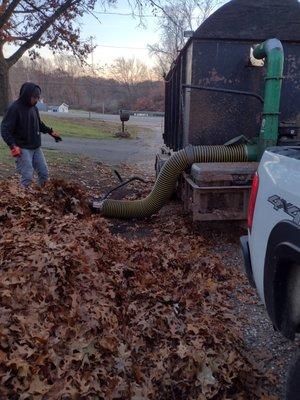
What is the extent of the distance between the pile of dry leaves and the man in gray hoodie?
2047 mm

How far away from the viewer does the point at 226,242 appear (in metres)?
5.77

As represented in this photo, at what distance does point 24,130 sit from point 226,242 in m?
3.55

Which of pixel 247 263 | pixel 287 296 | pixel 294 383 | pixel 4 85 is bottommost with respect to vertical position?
pixel 294 383

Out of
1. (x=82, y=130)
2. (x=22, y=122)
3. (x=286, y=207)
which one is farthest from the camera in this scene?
(x=82, y=130)

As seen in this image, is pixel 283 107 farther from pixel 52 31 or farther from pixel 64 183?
pixel 52 31

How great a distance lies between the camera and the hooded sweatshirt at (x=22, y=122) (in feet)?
21.4

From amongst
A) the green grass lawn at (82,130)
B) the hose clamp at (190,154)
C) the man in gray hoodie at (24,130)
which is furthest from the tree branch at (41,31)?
the hose clamp at (190,154)

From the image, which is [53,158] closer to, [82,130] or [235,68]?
[235,68]

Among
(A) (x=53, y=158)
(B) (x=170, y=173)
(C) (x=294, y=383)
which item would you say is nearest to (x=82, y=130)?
(A) (x=53, y=158)

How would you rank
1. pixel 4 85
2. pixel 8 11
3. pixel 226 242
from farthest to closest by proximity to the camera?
pixel 4 85, pixel 8 11, pixel 226 242

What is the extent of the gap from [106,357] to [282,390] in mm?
1189

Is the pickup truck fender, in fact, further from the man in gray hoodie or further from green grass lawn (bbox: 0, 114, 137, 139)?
green grass lawn (bbox: 0, 114, 137, 139)

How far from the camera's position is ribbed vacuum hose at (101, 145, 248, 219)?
19.2ft

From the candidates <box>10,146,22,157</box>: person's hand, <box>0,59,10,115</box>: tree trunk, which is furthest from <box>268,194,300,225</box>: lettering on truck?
<box>0,59,10,115</box>: tree trunk
